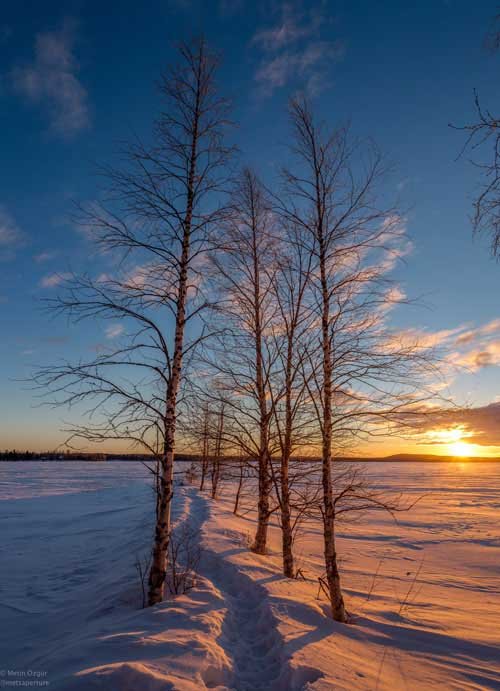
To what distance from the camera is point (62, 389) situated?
576 cm

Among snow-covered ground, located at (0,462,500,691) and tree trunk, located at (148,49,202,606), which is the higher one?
tree trunk, located at (148,49,202,606)

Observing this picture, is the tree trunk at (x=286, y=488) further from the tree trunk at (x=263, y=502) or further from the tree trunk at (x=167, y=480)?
the tree trunk at (x=167, y=480)

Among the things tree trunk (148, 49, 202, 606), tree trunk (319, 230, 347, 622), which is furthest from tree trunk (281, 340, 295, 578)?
tree trunk (148, 49, 202, 606)

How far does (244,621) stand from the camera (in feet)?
19.6

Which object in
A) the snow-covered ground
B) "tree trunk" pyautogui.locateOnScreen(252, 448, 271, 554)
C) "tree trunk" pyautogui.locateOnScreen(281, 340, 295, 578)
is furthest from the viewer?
"tree trunk" pyautogui.locateOnScreen(252, 448, 271, 554)

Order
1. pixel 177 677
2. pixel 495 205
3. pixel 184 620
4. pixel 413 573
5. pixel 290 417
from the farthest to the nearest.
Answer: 1. pixel 413 573
2. pixel 290 417
3. pixel 184 620
4. pixel 177 677
5. pixel 495 205

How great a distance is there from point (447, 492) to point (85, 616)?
33308mm

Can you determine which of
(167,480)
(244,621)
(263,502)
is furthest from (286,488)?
(167,480)

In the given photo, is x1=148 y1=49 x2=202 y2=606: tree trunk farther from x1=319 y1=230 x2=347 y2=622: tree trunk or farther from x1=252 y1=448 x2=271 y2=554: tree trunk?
x1=252 y1=448 x2=271 y2=554: tree trunk

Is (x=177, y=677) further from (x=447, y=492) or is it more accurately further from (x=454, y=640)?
(x=447, y=492)

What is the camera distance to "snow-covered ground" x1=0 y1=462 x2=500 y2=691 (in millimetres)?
4102

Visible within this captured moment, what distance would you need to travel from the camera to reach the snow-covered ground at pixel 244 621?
4.10 meters

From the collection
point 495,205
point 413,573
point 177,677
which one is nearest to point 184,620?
point 177,677

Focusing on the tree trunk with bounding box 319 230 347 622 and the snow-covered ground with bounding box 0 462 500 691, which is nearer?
the snow-covered ground with bounding box 0 462 500 691
